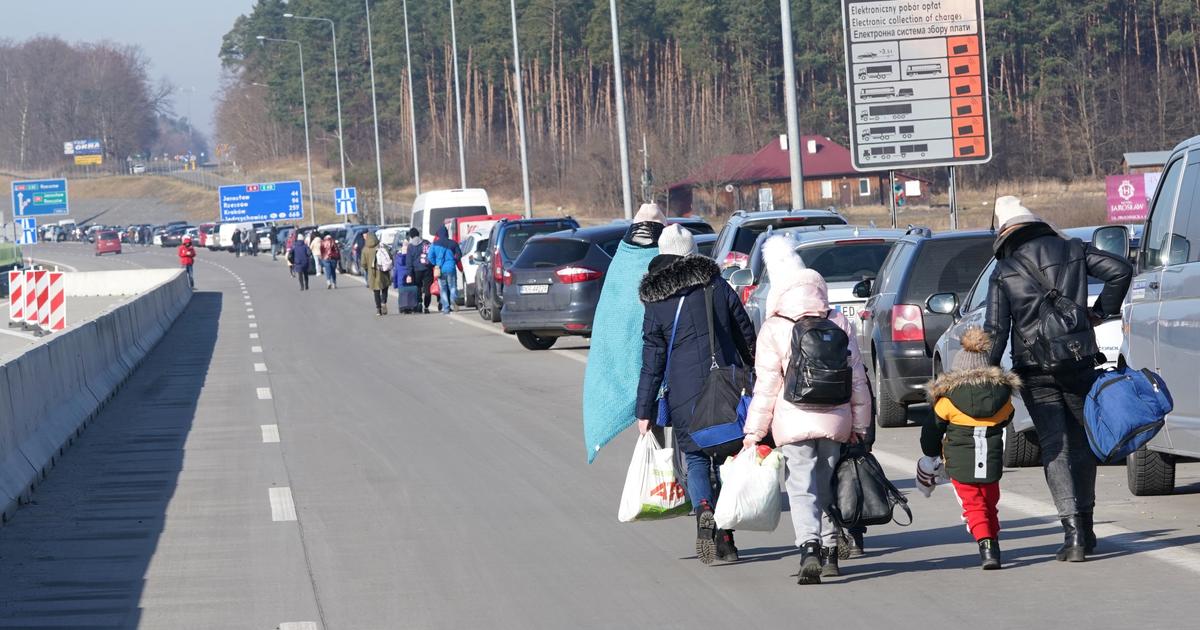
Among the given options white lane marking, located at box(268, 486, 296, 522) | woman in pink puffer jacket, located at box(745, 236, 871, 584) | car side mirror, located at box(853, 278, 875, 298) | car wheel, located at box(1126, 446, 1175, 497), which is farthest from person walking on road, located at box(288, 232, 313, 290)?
woman in pink puffer jacket, located at box(745, 236, 871, 584)

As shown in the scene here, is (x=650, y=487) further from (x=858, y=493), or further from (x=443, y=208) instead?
(x=443, y=208)

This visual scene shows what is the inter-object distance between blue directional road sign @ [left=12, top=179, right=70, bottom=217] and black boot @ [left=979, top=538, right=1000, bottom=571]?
6399cm

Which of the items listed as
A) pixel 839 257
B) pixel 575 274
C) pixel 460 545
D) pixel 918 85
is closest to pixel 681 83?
pixel 918 85

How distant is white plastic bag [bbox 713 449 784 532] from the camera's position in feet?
24.0

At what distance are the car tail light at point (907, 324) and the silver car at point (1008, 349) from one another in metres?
0.81

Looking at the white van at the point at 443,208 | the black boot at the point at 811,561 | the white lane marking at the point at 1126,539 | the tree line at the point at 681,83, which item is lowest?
the white lane marking at the point at 1126,539

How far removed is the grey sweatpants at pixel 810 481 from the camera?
7.18 metres

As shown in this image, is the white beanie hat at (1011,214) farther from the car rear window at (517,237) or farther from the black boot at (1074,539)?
the car rear window at (517,237)

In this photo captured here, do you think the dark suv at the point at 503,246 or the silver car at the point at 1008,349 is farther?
the dark suv at the point at 503,246

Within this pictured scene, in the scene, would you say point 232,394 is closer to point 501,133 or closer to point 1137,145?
point 1137,145

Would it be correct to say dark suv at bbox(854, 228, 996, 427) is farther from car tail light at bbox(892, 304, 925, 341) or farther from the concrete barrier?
the concrete barrier

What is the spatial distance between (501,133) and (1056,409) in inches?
4519

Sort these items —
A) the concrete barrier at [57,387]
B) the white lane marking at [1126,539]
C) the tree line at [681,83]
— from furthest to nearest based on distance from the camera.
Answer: the tree line at [681,83] < the concrete barrier at [57,387] < the white lane marking at [1126,539]

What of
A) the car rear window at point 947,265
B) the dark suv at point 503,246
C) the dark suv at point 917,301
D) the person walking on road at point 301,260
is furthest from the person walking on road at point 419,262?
the car rear window at point 947,265
